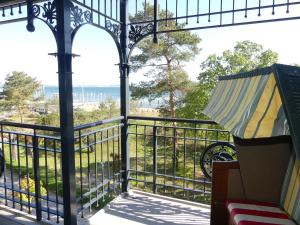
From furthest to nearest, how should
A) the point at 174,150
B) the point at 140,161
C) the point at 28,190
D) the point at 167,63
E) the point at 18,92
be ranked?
the point at 18,92 → the point at 140,161 → the point at 167,63 → the point at 174,150 → the point at 28,190

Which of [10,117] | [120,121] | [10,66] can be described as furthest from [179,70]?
[10,66]

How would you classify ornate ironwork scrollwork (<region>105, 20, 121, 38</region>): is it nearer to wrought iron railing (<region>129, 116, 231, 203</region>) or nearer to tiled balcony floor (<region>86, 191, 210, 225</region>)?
wrought iron railing (<region>129, 116, 231, 203</region>)

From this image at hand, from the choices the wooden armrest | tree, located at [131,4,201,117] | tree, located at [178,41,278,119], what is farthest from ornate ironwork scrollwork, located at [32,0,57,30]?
tree, located at [131,4,201,117]

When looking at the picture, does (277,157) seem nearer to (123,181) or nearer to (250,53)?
(123,181)

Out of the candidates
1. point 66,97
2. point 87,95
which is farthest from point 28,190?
point 87,95

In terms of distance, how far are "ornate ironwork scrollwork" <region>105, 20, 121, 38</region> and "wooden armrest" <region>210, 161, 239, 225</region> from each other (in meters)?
2.14

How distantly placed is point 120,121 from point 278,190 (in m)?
2.23

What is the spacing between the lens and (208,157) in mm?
3383

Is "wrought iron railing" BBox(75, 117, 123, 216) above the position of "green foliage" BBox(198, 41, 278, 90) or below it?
below

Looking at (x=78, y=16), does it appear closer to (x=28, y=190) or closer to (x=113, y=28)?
(x=113, y=28)

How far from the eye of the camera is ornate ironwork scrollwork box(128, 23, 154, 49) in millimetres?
3596

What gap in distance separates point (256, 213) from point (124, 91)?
2325 millimetres

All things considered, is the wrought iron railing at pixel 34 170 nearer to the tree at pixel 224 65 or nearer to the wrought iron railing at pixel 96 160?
the wrought iron railing at pixel 96 160

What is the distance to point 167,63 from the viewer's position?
51.1 feet
